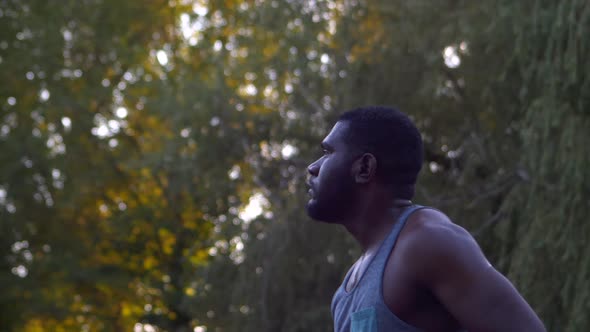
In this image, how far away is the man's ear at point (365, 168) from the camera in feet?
8.59

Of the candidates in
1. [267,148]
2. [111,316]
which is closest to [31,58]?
[111,316]

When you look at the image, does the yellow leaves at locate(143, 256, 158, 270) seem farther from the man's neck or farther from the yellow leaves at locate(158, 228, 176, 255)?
the man's neck

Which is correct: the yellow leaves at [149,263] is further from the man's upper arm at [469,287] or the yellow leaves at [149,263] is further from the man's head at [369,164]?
the man's upper arm at [469,287]

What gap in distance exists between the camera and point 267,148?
1188cm

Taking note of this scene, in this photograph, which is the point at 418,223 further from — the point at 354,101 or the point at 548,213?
the point at 354,101

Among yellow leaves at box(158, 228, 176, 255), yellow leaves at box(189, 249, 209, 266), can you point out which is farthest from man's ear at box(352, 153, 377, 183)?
yellow leaves at box(158, 228, 176, 255)

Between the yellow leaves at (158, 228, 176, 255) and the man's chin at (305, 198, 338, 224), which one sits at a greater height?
the man's chin at (305, 198, 338, 224)

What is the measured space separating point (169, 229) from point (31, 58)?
3936 mm

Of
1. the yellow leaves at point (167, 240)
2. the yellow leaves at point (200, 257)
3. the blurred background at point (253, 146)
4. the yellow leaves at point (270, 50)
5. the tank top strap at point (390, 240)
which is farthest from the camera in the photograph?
the yellow leaves at point (167, 240)

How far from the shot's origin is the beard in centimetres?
263

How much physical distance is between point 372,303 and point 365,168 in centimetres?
39

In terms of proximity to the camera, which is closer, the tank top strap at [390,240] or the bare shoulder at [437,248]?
the bare shoulder at [437,248]

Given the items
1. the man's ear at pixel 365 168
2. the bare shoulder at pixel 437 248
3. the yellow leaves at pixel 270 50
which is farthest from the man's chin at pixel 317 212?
the yellow leaves at pixel 270 50

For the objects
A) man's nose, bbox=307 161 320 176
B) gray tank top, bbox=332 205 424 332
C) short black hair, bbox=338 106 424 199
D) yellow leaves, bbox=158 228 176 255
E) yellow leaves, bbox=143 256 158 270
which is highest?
short black hair, bbox=338 106 424 199
